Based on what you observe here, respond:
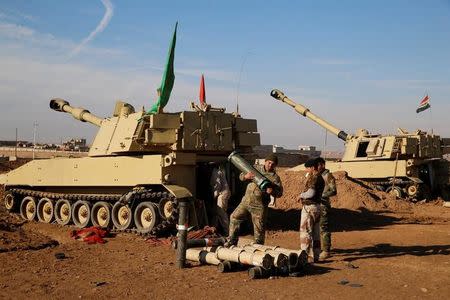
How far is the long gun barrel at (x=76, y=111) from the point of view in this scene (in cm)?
1567

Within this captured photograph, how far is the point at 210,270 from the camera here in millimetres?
8078

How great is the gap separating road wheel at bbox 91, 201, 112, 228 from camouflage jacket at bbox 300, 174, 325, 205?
621 centimetres

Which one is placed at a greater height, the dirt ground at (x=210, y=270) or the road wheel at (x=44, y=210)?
the road wheel at (x=44, y=210)

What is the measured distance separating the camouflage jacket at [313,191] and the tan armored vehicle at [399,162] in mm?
14650

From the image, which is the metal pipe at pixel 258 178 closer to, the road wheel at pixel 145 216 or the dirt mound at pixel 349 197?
the road wheel at pixel 145 216

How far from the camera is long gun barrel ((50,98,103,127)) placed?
1567 cm

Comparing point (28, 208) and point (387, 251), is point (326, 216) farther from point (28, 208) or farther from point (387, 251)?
point (28, 208)

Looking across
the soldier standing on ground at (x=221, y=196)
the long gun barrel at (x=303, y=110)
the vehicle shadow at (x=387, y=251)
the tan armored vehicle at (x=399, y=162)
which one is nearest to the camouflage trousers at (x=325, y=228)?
the vehicle shadow at (x=387, y=251)

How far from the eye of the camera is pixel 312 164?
8602mm

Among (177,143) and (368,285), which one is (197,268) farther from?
(177,143)

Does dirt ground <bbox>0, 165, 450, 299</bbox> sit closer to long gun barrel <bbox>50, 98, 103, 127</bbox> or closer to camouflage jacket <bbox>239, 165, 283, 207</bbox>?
camouflage jacket <bbox>239, 165, 283, 207</bbox>

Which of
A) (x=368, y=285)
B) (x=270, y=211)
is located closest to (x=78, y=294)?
(x=368, y=285)

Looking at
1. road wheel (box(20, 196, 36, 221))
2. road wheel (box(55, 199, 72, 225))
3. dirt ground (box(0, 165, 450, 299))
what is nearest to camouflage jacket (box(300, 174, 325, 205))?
dirt ground (box(0, 165, 450, 299))

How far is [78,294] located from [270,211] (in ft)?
33.4
